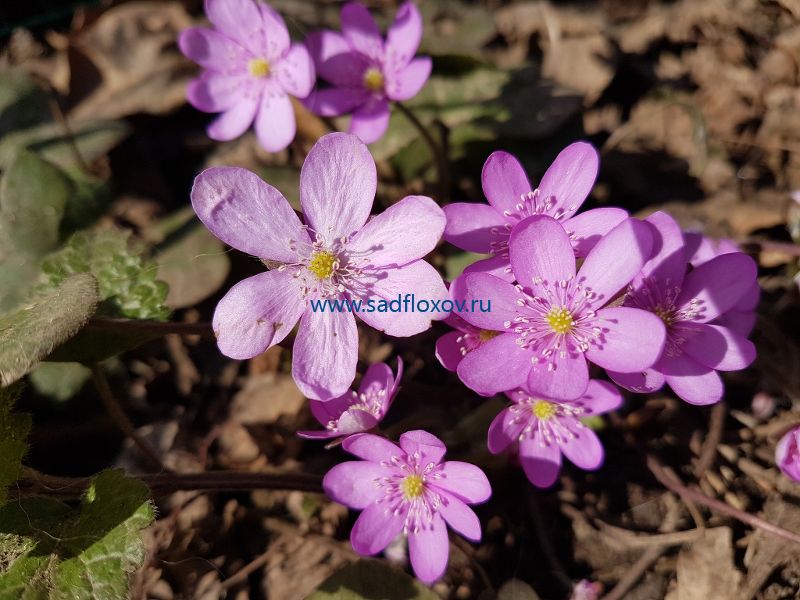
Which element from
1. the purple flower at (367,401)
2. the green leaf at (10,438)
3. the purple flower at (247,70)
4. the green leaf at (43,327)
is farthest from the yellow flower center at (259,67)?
the green leaf at (10,438)

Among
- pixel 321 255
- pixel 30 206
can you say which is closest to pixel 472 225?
pixel 321 255

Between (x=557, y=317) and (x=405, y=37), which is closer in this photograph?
(x=557, y=317)

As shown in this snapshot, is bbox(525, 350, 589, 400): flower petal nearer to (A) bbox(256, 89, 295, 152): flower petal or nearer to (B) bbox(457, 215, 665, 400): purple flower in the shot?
(B) bbox(457, 215, 665, 400): purple flower

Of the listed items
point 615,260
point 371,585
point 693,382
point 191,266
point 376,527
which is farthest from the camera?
point 191,266

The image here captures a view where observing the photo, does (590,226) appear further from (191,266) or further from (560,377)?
(191,266)

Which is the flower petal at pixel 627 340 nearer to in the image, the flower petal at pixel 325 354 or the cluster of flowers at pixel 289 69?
the flower petal at pixel 325 354

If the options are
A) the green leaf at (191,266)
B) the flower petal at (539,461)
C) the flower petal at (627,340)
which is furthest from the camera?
the green leaf at (191,266)
